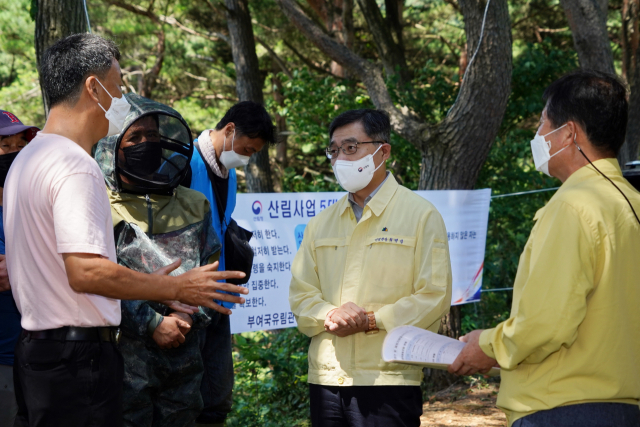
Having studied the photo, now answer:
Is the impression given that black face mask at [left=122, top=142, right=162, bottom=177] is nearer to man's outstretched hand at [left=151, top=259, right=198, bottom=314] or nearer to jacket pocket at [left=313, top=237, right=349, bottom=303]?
man's outstretched hand at [left=151, top=259, right=198, bottom=314]

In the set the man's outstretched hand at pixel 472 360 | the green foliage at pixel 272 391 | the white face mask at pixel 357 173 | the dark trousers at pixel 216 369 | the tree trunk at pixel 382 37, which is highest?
the tree trunk at pixel 382 37

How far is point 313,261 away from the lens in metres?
3.18

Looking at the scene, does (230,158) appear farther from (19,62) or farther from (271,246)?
(19,62)

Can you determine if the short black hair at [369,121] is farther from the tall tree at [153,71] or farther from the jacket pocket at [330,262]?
the tall tree at [153,71]

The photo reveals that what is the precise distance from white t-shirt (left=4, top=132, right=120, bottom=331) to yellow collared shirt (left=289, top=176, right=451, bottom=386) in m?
1.16

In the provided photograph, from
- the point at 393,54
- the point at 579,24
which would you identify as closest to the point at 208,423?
the point at 579,24

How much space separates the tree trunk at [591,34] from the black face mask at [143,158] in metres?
5.98

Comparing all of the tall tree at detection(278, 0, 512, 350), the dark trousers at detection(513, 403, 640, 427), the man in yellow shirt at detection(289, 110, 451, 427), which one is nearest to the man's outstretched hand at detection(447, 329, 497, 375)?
the dark trousers at detection(513, 403, 640, 427)

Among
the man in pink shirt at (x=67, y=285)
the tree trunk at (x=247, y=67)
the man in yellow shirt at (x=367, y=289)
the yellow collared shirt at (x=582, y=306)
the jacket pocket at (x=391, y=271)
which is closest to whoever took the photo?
the yellow collared shirt at (x=582, y=306)

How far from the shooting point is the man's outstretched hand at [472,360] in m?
2.22

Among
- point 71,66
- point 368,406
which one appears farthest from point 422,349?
point 71,66

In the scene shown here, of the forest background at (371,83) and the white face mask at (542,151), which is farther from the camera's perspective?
the forest background at (371,83)

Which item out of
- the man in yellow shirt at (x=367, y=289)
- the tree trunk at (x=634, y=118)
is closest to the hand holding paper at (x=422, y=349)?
the man in yellow shirt at (x=367, y=289)

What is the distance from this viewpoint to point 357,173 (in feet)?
10.4
